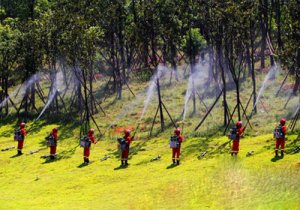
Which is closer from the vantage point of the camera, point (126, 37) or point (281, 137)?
point (281, 137)

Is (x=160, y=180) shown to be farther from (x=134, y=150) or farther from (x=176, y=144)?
(x=134, y=150)

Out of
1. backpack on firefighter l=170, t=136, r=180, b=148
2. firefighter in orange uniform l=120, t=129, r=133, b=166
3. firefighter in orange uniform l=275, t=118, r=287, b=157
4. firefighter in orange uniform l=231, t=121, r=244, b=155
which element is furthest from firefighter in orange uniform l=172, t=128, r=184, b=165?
firefighter in orange uniform l=275, t=118, r=287, b=157

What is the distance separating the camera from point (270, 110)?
43219 millimetres

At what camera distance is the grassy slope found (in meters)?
20.0

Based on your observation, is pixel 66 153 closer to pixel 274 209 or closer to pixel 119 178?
pixel 119 178

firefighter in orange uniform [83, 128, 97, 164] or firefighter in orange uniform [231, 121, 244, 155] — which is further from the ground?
firefighter in orange uniform [231, 121, 244, 155]

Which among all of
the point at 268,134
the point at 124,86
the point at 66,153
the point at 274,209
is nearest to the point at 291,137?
the point at 268,134

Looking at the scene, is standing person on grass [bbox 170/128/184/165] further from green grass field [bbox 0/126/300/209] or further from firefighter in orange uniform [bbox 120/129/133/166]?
firefighter in orange uniform [bbox 120/129/133/166]

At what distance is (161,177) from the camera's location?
1007 inches

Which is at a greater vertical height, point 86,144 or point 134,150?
point 86,144

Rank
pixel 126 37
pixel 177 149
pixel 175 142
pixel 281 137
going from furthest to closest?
pixel 126 37 → pixel 177 149 → pixel 175 142 → pixel 281 137

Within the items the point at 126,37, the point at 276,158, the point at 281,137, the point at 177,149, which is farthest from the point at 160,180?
the point at 126,37

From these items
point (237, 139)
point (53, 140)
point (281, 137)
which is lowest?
point (53, 140)

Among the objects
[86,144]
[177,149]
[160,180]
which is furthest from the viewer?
[86,144]
